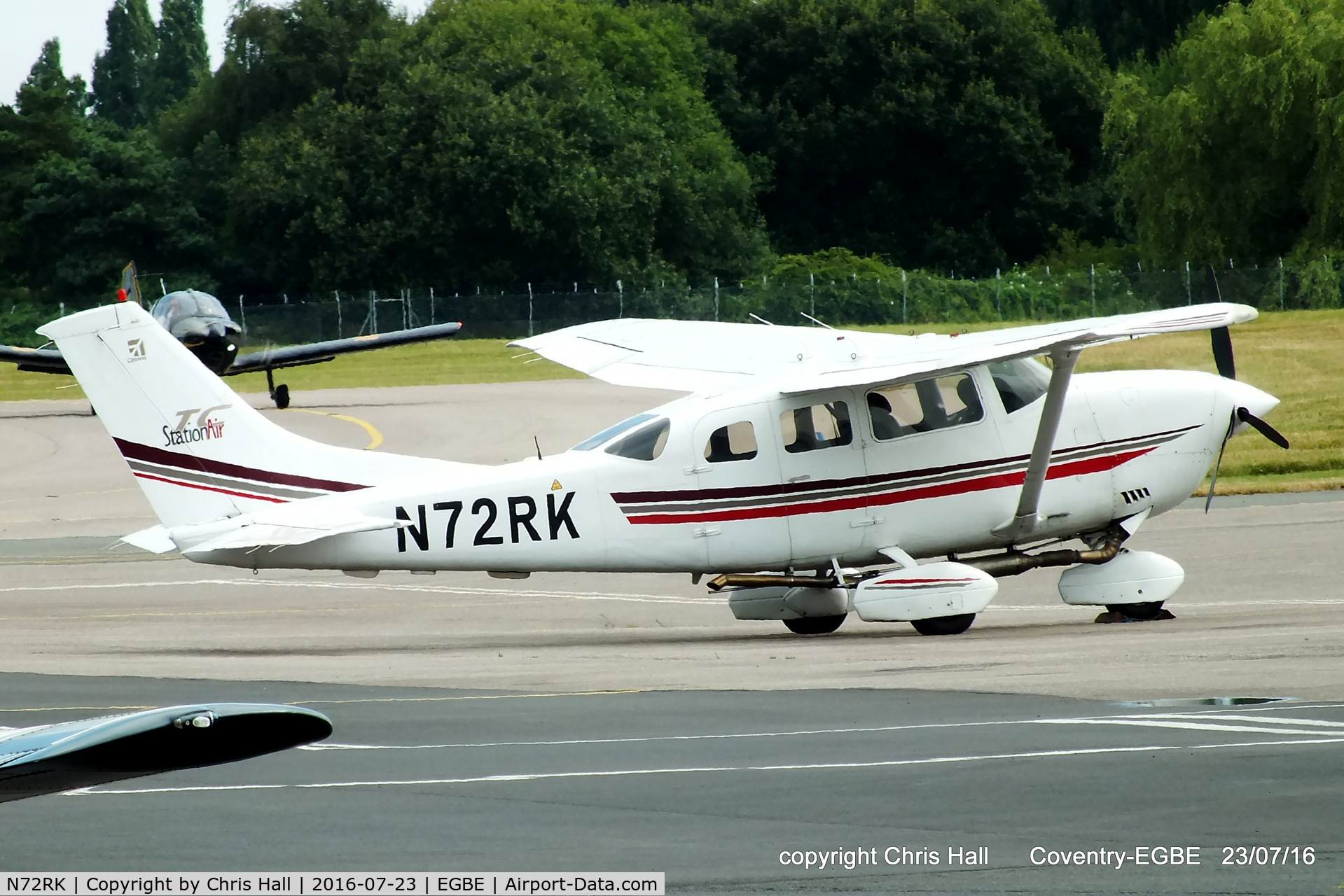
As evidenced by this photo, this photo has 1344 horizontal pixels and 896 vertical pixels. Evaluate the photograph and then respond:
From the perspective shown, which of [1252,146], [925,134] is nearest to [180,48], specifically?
[925,134]

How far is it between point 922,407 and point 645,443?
2285 mm

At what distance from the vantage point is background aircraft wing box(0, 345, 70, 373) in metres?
36.6

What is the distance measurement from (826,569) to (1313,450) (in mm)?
18286

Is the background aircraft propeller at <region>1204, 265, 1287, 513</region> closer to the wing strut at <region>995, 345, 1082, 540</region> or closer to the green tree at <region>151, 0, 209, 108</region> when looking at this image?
the wing strut at <region>995, 345, 1082, 540</region>

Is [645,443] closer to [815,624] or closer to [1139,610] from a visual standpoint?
[815,624]

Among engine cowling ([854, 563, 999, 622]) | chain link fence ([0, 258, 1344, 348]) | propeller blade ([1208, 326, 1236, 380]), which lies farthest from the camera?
chain link fence ([0, 258, 1344, 348])

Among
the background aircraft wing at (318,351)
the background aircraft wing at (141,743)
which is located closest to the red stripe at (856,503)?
the background aircraft wing at (141,743)

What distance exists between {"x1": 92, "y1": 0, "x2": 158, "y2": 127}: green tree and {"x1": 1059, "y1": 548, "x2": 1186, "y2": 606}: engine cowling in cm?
14644

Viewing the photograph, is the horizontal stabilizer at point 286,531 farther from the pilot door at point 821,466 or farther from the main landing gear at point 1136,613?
the main landing gear at point 1136,613

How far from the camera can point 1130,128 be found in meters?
62.9

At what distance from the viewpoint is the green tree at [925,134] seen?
85812 mm

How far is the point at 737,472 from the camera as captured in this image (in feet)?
46.6

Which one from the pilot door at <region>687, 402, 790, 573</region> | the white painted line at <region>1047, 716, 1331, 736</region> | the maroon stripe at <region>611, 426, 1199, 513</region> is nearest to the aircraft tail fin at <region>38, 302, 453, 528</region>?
Result: the maroon stripe at <region>611, 426, 1199, 513</region>

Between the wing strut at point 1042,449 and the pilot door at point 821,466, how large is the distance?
125 centimetres
